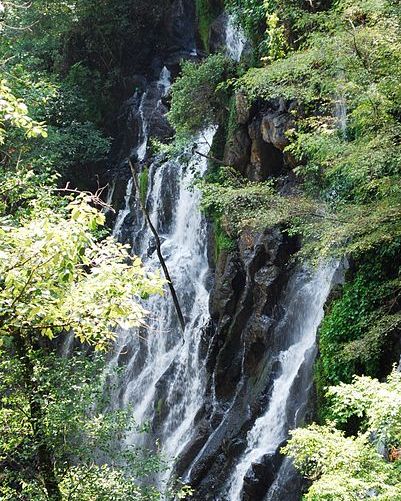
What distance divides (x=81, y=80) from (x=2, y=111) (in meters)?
20.7

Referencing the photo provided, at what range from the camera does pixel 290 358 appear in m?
12.6

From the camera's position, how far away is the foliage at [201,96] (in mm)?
16500

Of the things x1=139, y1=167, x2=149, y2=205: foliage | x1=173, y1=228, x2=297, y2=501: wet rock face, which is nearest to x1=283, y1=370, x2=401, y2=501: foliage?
x1=173, y1=228, x2=297, y2=501: wet rock face

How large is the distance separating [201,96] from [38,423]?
1162 centimetres

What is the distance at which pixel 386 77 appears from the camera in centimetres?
794

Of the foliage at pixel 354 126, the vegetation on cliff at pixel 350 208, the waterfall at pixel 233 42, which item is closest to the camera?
the vegetation on cliff at pixel 350 208

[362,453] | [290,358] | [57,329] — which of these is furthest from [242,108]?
[362,453]

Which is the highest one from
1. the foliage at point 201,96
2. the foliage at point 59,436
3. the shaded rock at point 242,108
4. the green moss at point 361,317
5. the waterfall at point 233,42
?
the waterfall at point 233,42

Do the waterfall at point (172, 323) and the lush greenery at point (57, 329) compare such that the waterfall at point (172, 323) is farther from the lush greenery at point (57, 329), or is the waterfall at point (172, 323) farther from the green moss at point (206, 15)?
the green moss at point (206, 15)

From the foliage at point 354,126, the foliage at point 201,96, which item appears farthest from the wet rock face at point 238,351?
the foliage at point 201,96

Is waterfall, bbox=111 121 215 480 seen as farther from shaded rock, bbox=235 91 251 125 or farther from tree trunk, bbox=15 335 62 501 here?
tree trunk, bbox=15 335 62 501

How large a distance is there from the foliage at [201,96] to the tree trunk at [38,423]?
33.9 ft

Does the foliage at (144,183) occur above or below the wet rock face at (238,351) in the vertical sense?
above

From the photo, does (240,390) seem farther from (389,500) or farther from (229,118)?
(389,500)
